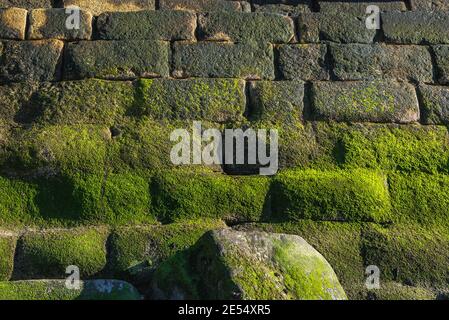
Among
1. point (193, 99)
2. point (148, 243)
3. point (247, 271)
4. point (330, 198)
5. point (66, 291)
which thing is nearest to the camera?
point (247, 271)

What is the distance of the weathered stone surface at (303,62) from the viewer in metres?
4.08

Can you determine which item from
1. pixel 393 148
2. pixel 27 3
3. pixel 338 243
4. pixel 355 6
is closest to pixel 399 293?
pixel 338 243

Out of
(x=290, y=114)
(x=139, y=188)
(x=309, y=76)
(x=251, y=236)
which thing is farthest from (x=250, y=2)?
(x=251, y=236)

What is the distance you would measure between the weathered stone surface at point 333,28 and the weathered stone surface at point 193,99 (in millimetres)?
699

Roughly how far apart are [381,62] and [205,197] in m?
1.50

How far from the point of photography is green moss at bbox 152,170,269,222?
3486 millimetres

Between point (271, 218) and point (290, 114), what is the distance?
0.68 meters

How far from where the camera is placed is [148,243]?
3344mm

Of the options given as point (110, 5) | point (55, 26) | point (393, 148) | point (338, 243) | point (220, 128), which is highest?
point (110, 5)

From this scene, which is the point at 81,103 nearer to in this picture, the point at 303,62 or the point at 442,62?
the point at 303,62

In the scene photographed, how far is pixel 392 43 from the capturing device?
432 centimetres

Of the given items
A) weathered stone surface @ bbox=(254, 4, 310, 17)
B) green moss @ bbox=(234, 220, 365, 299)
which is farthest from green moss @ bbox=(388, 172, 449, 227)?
weathered stone surface @ bbox=(254, 4, 310, 17)

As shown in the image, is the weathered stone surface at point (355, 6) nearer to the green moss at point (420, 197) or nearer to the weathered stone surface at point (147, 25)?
the weathered stone surface at point (147, 25)

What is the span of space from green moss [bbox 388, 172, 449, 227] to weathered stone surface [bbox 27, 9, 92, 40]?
212 cm
